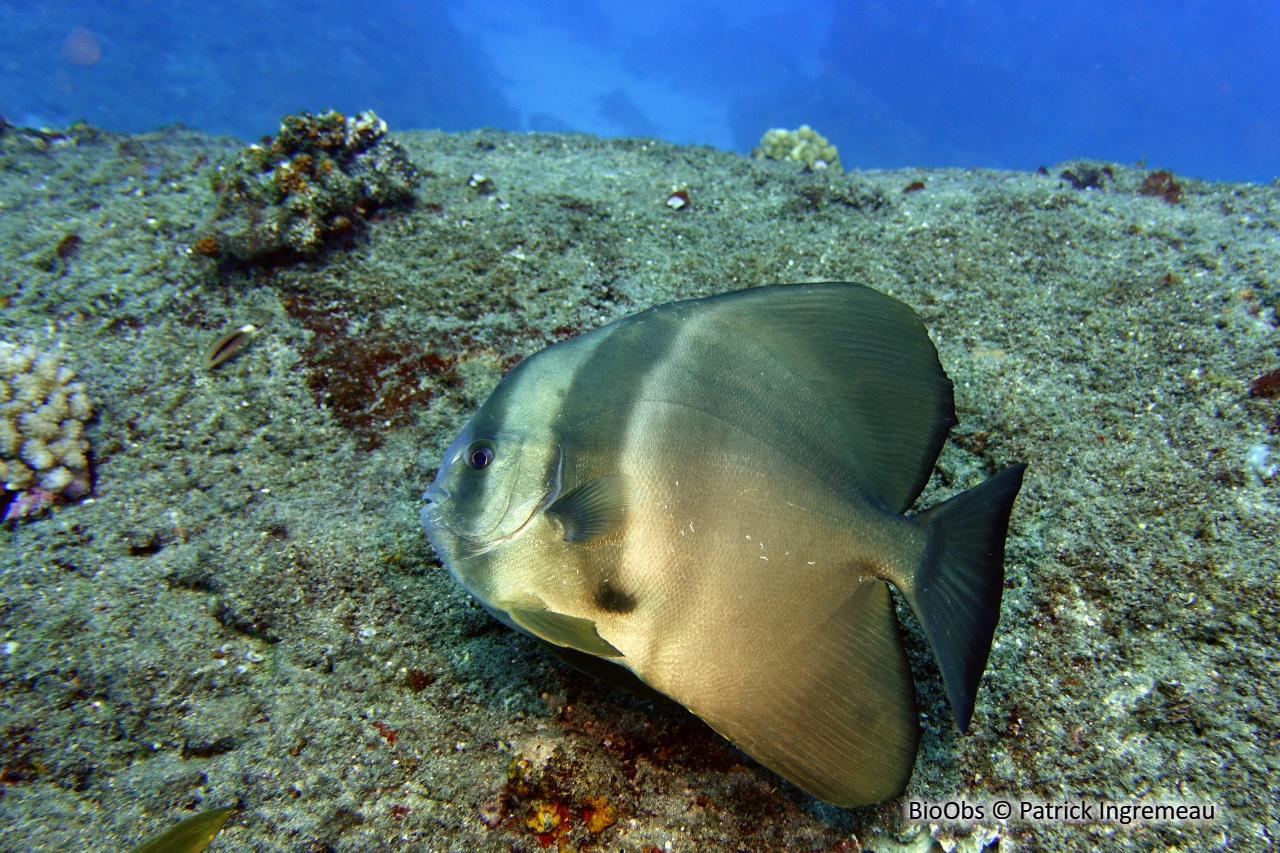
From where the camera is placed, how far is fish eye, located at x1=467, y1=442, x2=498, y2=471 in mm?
1500

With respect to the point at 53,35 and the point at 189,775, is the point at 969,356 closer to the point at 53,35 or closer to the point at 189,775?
the point at 189,775

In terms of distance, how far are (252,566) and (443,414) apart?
94 centimetres

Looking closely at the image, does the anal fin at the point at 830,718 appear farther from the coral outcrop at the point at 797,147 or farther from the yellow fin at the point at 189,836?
the coral outcrop at the point at 797,147

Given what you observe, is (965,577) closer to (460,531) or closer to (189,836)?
(460,531)

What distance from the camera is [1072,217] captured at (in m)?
3.19

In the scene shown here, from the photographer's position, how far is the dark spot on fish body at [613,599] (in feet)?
4.50

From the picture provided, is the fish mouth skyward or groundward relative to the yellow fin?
skyward

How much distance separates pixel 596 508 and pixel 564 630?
30cm

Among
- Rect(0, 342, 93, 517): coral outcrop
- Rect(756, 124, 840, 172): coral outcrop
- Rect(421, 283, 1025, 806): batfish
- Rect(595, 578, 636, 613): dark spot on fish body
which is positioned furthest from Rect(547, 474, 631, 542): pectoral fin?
→ Rect(756, 124, 840, 172): coral outcrop

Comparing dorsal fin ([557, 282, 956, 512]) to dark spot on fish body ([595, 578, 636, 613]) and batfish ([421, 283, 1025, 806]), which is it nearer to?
batfish ([421, 283, 1025, 806])

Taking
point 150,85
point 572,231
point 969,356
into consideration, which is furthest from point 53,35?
point 969,356

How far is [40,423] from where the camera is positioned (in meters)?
2.47

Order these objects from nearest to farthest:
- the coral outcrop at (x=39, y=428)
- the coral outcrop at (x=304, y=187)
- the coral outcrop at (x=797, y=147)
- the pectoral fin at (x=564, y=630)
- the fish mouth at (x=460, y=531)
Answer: the pectoral fin at (x=564, y=630) < the fish mouth at (x=460, y=531) < the coral outcrop at (x=39, y=428) < the coral outcrop at (x=304, y=187) < the coral outcrop at (x=797, y=147)

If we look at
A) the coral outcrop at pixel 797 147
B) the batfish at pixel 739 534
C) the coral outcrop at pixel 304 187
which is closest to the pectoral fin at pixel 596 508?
the batfish at pixel 739 534
